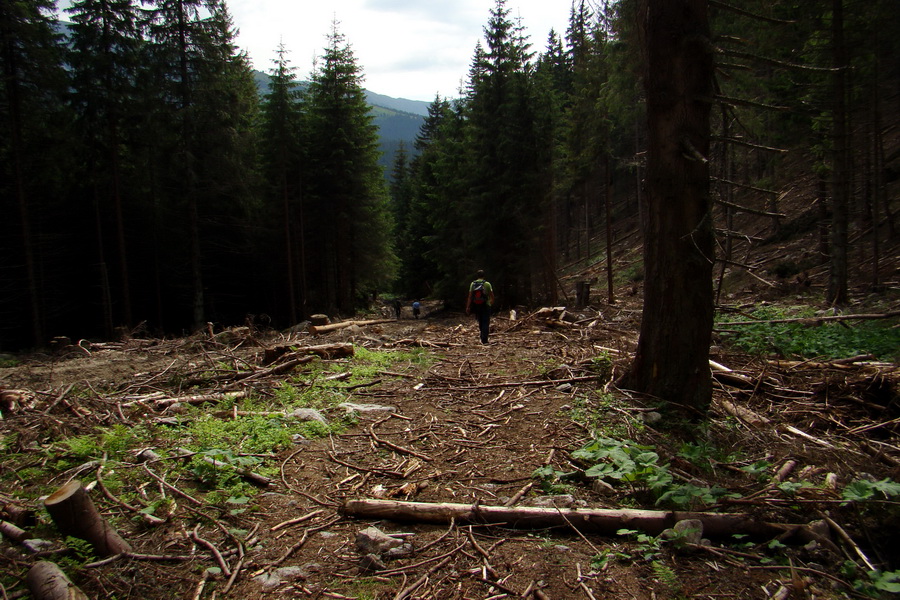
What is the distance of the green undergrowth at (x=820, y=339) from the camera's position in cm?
826

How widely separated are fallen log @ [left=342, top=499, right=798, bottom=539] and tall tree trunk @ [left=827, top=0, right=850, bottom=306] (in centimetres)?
1304

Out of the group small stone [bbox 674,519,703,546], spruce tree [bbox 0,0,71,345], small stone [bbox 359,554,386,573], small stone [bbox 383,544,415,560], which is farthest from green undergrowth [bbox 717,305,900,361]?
spruce tree [bbox 0,0,71,345]

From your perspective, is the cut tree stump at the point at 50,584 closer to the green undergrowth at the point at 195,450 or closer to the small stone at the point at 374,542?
the green undergrowth at the point at 195,450

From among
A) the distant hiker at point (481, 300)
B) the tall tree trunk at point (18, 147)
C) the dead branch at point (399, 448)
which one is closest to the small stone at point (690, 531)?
the dead branch at point (399, 448)

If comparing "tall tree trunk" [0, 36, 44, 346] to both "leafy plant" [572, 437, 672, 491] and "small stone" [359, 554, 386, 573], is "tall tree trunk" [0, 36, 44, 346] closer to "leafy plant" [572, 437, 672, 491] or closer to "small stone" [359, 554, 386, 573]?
"small stone" [359, 554, 386, 573]

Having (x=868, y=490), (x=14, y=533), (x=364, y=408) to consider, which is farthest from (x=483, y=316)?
(x=14, y=533)

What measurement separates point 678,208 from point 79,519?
6302 millimetres

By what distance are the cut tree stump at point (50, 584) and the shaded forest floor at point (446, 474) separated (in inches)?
5.0

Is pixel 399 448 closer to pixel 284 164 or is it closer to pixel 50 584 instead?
pixel 50 584

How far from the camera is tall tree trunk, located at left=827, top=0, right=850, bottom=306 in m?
12.7

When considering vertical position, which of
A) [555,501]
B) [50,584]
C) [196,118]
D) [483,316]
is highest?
[196,118]

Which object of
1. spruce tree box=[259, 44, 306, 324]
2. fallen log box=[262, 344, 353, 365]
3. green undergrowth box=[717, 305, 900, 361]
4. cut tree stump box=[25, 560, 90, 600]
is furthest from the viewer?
spruce tree box=[259, 44, 306, 324]

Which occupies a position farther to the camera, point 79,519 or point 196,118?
point 196,118

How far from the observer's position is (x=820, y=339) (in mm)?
9234
